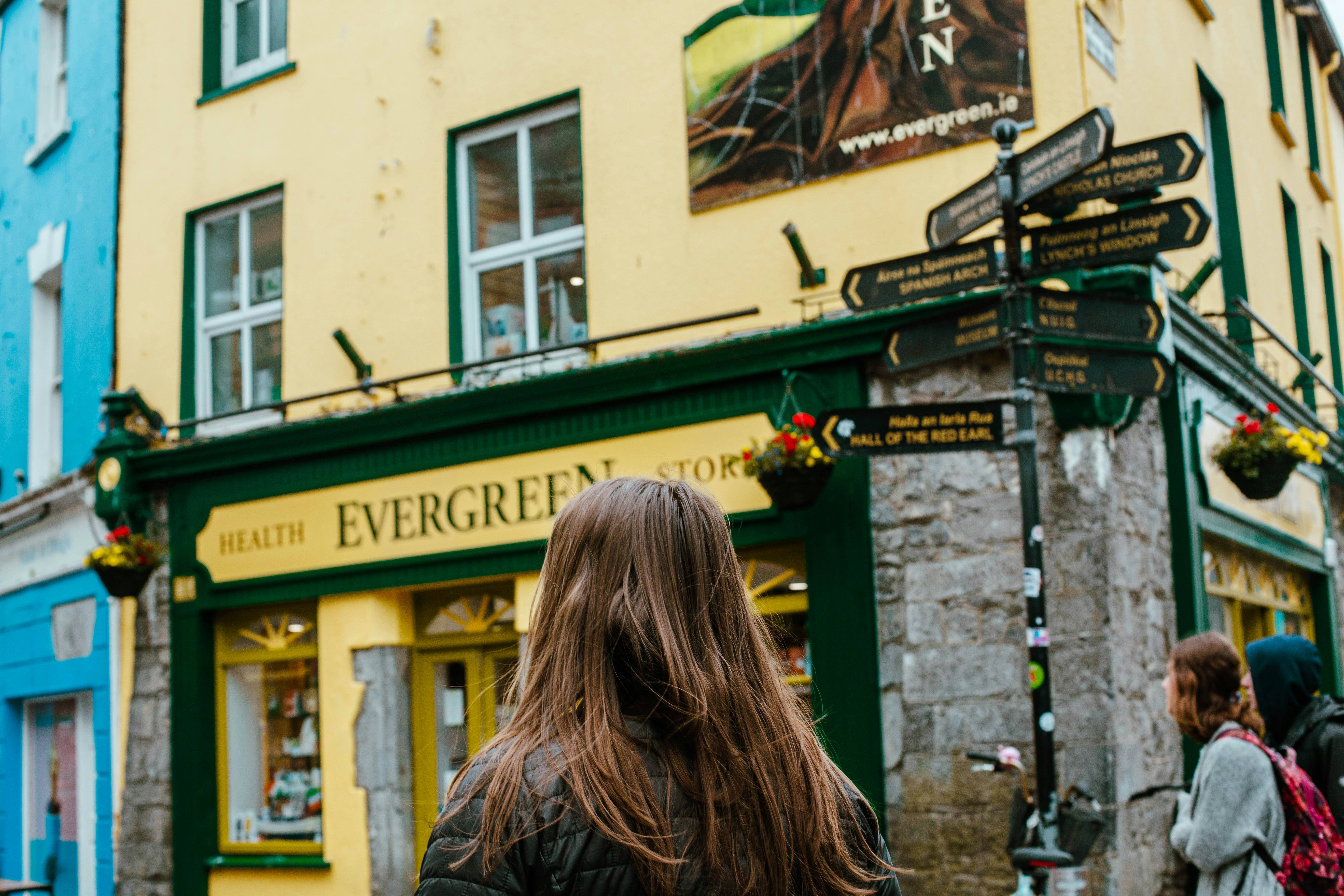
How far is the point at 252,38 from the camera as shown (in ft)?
35.3

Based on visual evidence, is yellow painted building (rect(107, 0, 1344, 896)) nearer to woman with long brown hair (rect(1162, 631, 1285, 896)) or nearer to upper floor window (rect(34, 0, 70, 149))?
upper floor window (rect(34, 0, 70, 149))

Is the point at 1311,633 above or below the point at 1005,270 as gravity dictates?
below

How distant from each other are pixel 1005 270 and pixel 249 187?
6.98 metres

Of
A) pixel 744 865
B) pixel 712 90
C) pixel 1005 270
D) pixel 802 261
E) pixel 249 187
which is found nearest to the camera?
pixel 744 865

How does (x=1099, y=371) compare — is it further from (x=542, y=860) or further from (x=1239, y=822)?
(x=542, y=860)

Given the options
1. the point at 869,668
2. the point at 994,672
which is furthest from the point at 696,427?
the point at 994,672

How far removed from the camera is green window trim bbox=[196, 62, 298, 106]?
33.3 feet

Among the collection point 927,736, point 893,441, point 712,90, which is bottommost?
point 927,736

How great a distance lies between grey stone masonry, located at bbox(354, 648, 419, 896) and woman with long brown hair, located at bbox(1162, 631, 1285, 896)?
590 centimetres

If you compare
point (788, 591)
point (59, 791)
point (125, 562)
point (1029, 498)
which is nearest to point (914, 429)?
point (1029, 498)

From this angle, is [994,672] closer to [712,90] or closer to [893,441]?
[893,441]

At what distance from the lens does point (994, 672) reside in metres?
6.66

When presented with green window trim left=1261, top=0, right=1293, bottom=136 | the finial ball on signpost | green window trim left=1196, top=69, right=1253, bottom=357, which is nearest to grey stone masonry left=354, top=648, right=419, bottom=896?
the finial ball on signpost

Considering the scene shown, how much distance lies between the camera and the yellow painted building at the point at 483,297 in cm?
725
